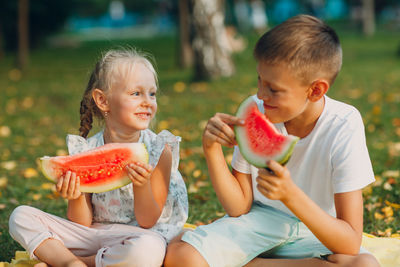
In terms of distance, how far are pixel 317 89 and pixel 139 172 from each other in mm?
1012

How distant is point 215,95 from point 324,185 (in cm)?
692

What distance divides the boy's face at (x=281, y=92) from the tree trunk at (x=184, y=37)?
10.8 metres

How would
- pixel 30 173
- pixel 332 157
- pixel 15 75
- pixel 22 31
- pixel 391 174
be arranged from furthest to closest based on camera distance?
pixel 22 31, pixel 15 75, pixel 30 173, pixel 391 174, pixel 332 157

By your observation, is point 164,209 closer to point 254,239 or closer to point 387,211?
point 254,239

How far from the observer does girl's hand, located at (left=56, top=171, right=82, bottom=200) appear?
279 cm

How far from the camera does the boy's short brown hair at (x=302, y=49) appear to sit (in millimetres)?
2555

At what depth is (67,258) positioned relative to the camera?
9.52ft

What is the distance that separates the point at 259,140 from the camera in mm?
2609

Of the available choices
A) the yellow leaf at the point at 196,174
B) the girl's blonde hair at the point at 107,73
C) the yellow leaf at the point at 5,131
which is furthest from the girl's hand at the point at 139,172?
the yellow leaf at the point at 5,131

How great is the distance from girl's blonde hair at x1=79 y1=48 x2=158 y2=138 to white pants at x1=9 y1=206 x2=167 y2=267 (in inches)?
25.0

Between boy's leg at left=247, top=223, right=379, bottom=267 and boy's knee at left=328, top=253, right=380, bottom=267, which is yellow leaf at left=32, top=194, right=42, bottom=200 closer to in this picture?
boy's leg at left=247, top=223, right=379, bottom=267

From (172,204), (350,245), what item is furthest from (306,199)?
(172,204)

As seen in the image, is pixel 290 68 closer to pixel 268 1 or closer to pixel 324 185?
pixel 324 185

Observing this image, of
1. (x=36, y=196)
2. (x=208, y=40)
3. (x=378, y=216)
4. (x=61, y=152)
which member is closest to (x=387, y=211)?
(x=378, y=216)
